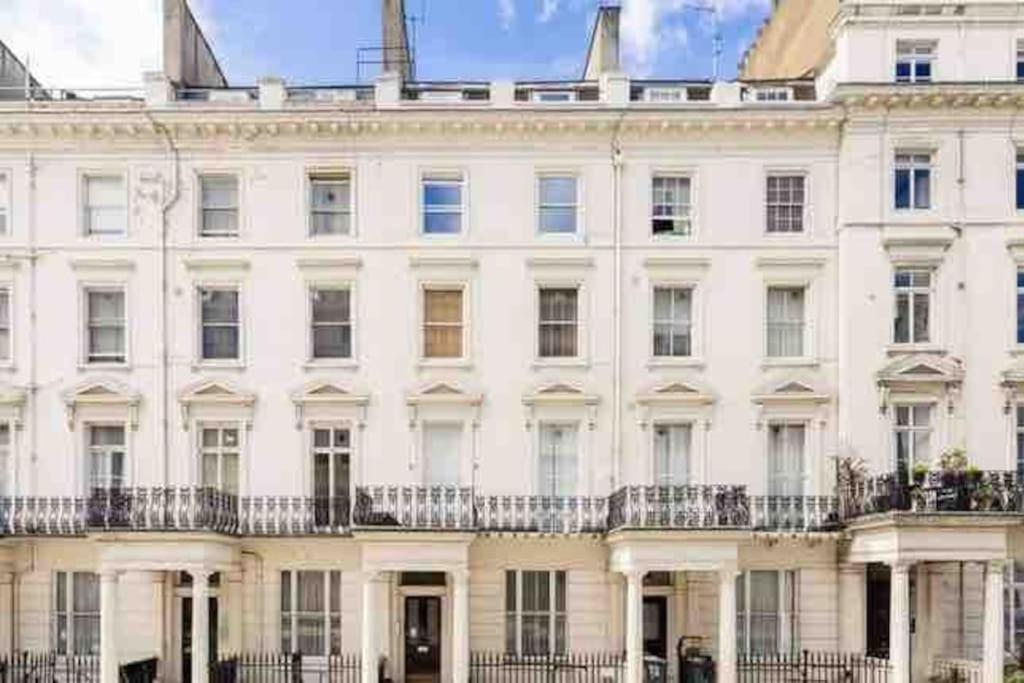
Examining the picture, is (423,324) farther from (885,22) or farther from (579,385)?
(885,22)

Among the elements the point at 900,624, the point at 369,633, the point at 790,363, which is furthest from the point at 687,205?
the point at 369,633

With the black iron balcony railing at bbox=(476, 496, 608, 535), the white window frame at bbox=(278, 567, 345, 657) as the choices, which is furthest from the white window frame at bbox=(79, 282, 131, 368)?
the black iron balcony railing at bbox=(476, 496, 608, 535)

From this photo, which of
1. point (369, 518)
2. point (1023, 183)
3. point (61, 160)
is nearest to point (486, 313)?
point (369, 518)

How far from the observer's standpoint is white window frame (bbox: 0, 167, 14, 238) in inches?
997

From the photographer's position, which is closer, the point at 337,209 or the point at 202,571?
the point at 202,571

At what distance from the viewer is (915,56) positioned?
25.0 metres

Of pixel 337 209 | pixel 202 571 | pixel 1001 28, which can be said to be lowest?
pixel 202 571

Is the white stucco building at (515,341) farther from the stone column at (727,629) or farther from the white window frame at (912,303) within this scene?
the stone column at (727,629)

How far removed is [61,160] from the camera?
2533 cm

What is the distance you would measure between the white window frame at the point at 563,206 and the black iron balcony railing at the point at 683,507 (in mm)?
5630

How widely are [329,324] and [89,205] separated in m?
5.81

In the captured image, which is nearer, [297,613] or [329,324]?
[297,613]

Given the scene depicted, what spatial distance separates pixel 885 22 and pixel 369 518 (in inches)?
587

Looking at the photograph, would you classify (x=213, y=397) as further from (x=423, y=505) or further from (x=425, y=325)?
(x=423, y=505)
